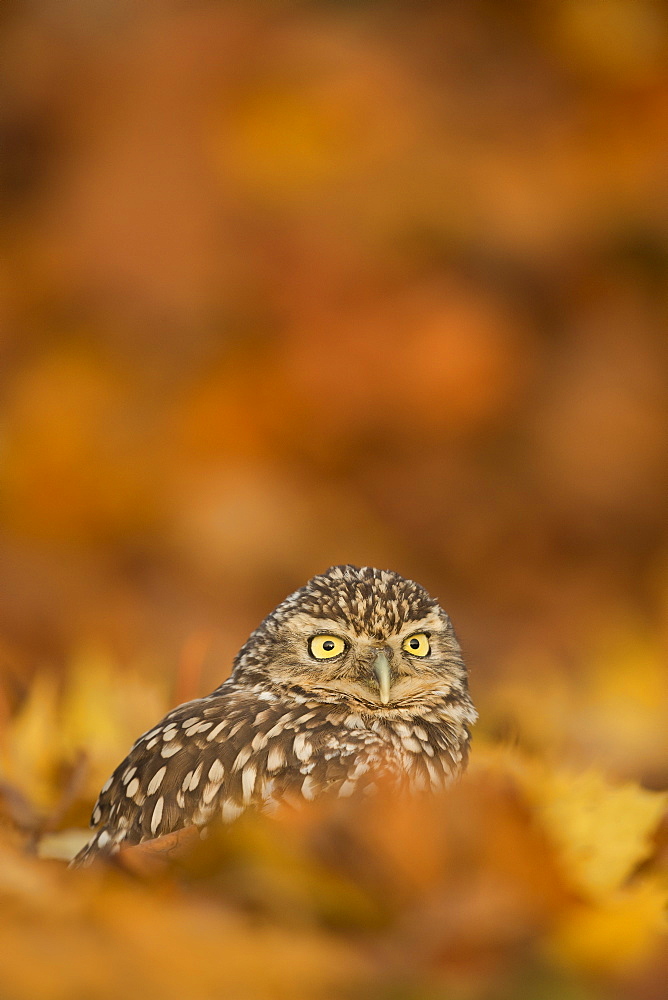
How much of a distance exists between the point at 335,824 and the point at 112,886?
0.21m

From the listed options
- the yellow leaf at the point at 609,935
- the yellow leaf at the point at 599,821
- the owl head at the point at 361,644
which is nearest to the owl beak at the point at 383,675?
the owl head at the point at 361,644

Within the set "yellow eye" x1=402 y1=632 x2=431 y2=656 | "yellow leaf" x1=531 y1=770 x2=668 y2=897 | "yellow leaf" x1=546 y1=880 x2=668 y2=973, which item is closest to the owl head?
"yellow eye" x1=402 y1=632 x2=431 y2=656

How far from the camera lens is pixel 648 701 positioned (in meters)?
2.27

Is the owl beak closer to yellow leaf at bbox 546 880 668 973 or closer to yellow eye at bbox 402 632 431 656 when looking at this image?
yellow eye at bbox 402 632 431 656

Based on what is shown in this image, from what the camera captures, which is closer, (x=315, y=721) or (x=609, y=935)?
(x=609, y=935)

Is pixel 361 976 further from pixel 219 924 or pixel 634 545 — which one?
pixel 634 545

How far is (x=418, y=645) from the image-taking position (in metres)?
1.74

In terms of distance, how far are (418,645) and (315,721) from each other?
0.29 m

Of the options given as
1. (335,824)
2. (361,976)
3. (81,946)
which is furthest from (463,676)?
(81,946)

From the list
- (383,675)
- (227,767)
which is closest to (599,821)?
(383,675)

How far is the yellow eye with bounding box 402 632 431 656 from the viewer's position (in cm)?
172

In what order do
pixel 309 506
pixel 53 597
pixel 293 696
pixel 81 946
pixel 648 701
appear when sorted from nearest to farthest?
1. pixel 81 946
2. pixel 293 696
3. pixel 648 701
4. pixel 53 597
5. pixel 309 506

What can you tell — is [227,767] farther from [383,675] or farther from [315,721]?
[383,675]

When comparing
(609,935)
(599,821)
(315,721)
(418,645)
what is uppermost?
(418,645)
